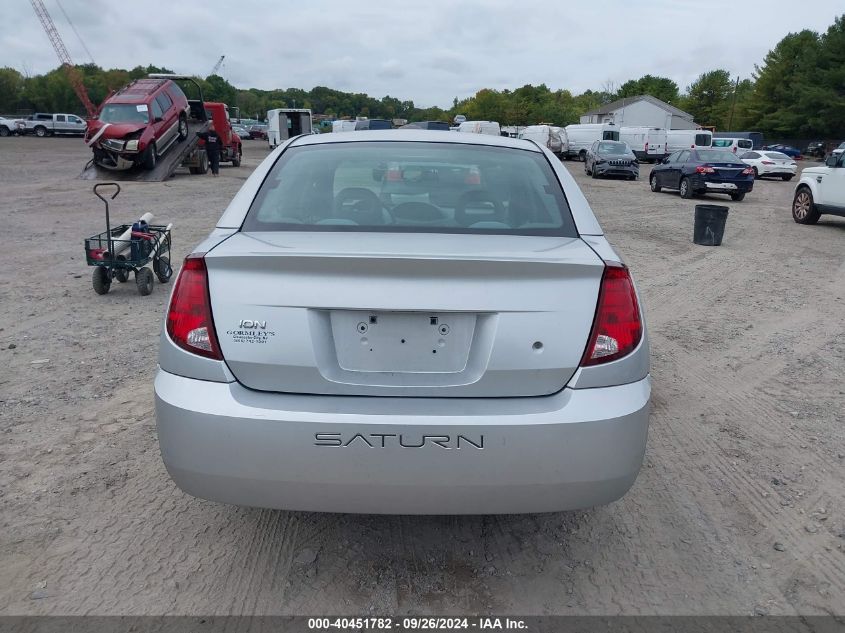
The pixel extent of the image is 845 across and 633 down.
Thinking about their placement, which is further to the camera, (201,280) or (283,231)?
(283,231)

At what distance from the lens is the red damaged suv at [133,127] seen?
74.9ft

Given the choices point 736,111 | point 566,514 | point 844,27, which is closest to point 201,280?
point 566,514

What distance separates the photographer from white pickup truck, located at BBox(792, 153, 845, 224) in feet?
48.8

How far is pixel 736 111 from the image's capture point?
85.2 meters

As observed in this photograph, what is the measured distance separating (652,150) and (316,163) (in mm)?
50106

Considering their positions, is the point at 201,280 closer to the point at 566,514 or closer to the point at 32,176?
the point at 566,514

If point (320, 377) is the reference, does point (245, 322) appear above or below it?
above

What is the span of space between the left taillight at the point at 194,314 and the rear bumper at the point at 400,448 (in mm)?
132

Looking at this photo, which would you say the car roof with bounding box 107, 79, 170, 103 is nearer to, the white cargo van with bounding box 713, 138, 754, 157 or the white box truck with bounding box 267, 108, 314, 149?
the white box truck with bounding box 267, 108, 314, 149

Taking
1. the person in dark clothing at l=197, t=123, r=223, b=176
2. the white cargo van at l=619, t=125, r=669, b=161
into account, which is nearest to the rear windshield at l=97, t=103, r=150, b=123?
the person in dark clothing at l=197, t=123, r=223, b=176

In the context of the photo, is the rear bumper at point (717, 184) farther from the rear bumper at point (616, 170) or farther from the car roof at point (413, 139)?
the car roof at point (413, 139)

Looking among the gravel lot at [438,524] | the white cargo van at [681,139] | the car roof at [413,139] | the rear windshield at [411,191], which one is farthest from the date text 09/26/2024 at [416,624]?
the white cargo van at [681,139]

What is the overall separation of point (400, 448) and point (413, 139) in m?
1.90

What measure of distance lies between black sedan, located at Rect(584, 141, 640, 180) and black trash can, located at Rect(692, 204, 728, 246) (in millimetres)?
18791
